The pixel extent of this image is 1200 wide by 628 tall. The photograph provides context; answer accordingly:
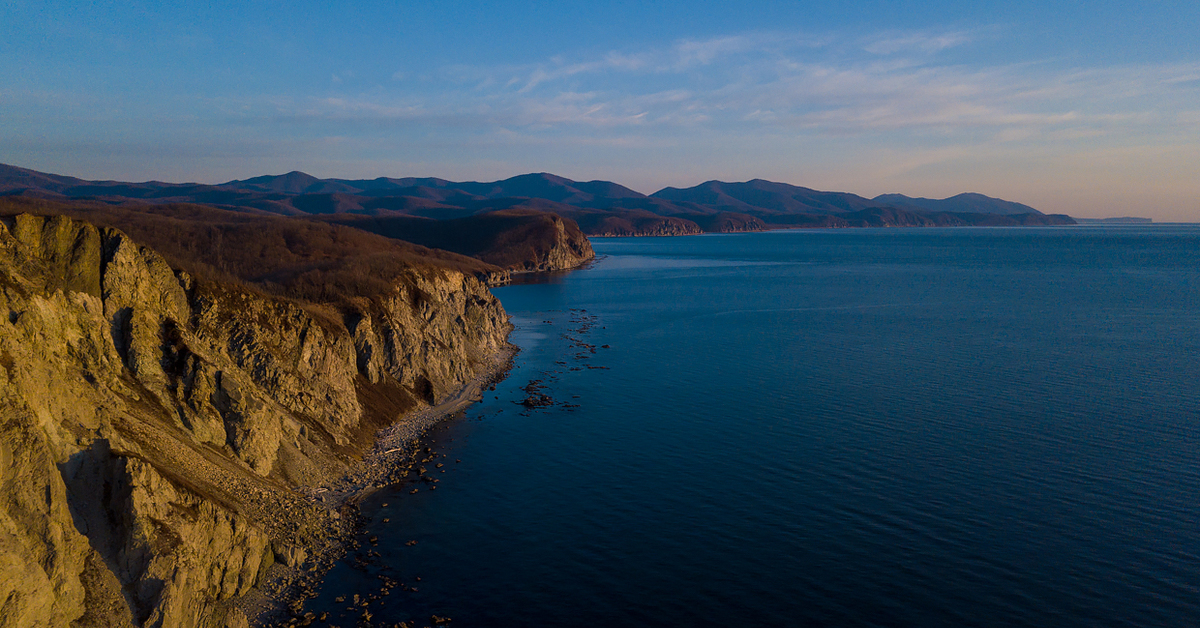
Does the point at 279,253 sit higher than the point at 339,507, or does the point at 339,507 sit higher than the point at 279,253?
the point at 279,253

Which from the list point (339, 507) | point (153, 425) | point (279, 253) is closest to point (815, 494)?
point (339, 507)

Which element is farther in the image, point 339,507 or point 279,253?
point 279,253

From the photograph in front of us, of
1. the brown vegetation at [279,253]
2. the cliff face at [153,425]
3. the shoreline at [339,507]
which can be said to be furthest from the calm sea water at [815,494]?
the brown vegetation at [279,253]

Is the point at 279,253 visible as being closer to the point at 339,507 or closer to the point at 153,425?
the point at 153,425

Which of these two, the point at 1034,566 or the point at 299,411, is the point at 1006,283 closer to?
the point at 1034,566

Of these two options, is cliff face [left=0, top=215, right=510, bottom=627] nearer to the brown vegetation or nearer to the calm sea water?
the brown vegetation

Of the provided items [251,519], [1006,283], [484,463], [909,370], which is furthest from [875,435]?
[1006,283]
